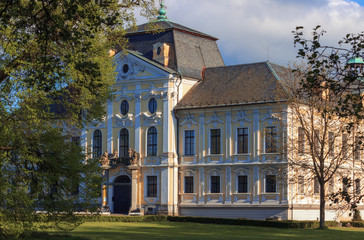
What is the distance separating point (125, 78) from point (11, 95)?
33485 millimetres

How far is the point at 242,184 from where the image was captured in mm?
55125

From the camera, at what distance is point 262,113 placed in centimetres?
5441

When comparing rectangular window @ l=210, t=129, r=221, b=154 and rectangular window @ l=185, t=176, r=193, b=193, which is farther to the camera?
rectangular window @ l=185, t=176, r=193, b=193

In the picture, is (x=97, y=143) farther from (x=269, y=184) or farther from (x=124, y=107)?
(x=269, y=184)

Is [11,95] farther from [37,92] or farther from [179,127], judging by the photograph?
[179,127]

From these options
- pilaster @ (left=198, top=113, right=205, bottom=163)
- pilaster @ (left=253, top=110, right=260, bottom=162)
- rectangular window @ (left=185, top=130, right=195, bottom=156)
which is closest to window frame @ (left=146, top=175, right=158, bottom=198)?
rectangular window @ (left=185, top=130, right=195, bottom=156)

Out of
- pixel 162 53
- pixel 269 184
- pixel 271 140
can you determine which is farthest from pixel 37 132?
pixel 162 53

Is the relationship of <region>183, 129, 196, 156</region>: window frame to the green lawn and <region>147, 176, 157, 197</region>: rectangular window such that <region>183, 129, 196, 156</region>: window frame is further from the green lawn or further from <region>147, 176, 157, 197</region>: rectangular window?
the green lawn

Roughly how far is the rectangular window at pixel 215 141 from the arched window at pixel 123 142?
7689 millimetres

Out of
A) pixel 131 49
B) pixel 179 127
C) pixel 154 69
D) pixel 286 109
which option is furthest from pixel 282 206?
pixel 131 49

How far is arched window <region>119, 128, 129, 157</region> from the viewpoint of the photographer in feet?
197

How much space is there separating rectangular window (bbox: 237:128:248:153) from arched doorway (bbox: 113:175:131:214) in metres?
10.1

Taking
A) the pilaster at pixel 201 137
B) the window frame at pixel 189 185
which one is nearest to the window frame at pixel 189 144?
the pilaster at pixel 201 137

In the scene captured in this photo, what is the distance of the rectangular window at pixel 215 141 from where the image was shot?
56.6 metres
